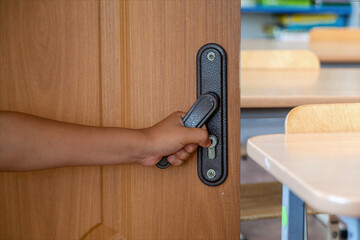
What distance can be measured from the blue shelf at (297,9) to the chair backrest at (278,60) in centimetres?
282

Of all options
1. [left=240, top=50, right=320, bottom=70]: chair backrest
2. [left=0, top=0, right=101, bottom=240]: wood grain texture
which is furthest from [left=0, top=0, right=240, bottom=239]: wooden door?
[left=240, top=50, right=320, bottom=70]: chair backrest

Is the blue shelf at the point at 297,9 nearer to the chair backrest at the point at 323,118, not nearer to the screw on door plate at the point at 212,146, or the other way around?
the chair backrest at the point at 323,118

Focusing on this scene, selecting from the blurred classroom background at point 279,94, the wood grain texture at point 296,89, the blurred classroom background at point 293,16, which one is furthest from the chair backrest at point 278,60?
the blurred classroom background at point 293,16

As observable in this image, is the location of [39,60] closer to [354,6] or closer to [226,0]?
[226,0]

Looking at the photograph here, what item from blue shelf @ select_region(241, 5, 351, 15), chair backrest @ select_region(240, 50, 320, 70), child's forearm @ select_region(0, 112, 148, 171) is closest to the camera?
child's forearm @ select_region(0, 112, 148, 171)

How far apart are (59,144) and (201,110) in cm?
25

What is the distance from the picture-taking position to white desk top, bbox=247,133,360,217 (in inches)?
16.5

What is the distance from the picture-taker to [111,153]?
0.77 metres

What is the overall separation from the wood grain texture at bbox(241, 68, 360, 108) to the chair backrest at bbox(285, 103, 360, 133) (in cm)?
23

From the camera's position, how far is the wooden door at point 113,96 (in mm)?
785

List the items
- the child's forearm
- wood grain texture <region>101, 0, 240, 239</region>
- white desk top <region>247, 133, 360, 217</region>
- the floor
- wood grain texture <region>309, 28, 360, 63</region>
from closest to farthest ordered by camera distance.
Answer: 1. white desk top <region>247, 133, 360, 217</region>
2. the child's forearm
3. wood grain texture <region>101, 0, 240, 239</region>
4. the floor
5. wood grain texture <region>309, 28, 360, 63</region>

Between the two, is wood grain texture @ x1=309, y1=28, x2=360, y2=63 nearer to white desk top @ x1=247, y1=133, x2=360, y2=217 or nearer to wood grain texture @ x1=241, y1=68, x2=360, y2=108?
wood grain texture @ x1=241, y1=68, x2=360, y2=108

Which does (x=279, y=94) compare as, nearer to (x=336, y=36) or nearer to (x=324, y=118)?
(x=324, y=118)

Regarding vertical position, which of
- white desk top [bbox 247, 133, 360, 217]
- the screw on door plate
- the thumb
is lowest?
the screw on door plate
